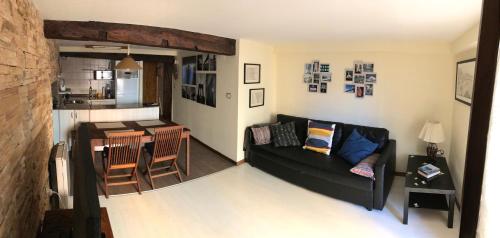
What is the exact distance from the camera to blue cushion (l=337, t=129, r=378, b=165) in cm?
402

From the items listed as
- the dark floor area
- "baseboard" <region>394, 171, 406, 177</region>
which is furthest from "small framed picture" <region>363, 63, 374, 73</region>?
the dark floor area

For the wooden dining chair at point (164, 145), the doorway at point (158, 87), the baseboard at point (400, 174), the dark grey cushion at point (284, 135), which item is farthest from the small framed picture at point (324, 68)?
the doorway at point (158, 87)

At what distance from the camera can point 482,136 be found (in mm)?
972

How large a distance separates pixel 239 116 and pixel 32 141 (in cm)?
329

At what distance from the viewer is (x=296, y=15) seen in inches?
112

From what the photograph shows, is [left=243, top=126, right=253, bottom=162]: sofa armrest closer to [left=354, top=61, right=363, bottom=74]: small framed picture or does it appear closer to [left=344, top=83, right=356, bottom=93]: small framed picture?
[left=344, top=83, right=356, bottom=93]: small framed picture

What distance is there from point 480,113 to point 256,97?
4.44m

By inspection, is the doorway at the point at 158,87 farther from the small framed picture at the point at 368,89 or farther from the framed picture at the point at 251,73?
the small framed picture at the point at 368,89

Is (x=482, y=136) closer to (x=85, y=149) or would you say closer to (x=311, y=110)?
(x=85, y=149)

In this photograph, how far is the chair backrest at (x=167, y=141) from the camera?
13.4 feet

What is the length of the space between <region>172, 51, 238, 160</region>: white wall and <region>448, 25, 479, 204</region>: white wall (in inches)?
119

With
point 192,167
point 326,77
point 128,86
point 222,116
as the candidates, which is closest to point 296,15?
point 326,77

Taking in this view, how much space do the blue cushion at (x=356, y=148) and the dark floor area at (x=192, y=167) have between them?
1.89 meters

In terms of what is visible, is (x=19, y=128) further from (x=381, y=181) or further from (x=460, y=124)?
(x=460, y=124)
